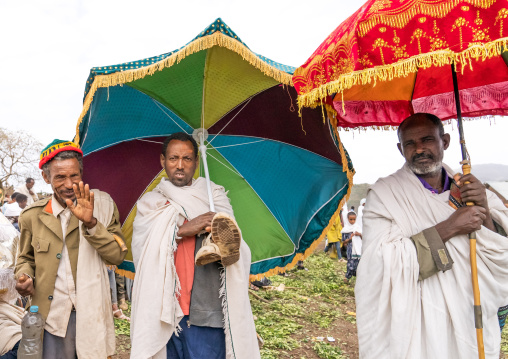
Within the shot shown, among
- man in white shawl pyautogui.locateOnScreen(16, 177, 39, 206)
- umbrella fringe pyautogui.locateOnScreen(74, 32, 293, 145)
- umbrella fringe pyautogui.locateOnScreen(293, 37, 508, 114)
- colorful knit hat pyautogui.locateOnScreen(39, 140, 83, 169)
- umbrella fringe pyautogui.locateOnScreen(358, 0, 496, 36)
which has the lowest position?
colorful knit hat pyautogui.locateOnScreen(39, 140, 83, 169)

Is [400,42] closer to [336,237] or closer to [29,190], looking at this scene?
[336,237]

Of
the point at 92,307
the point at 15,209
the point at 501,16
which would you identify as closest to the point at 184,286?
the point at 92,307

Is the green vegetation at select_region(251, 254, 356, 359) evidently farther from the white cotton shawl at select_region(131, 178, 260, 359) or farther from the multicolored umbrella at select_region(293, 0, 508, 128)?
the multicolored umbrella at select_region(293, 0, 508, 128)

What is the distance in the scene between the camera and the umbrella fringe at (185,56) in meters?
2.48

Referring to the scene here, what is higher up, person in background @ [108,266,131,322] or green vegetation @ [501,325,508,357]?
person in background @ [108,266,131,322]

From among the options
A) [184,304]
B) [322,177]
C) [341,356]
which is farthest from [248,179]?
[341,356]

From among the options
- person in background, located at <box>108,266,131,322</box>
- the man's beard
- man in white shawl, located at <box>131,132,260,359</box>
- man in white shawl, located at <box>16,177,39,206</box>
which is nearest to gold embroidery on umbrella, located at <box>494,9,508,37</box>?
the man's beard

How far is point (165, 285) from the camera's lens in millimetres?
2576

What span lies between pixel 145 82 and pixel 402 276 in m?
2.27

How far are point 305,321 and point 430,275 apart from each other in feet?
14.9

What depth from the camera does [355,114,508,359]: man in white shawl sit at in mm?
2482

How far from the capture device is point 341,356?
17.0 ft

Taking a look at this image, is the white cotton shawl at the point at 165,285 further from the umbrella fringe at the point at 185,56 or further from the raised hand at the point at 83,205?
the umbrella fringe at the point at 185,56

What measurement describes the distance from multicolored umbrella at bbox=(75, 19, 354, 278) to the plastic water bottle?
102 centimetres
